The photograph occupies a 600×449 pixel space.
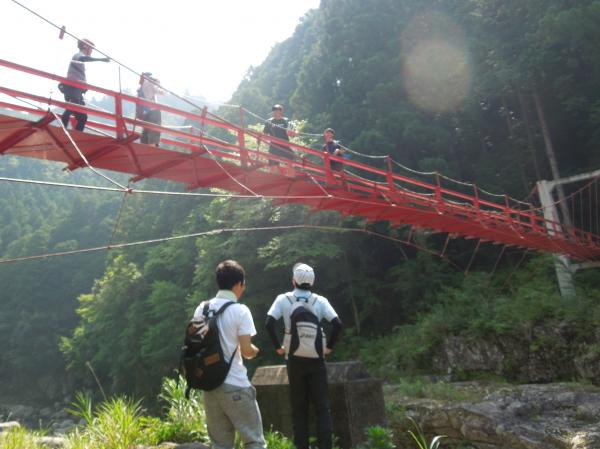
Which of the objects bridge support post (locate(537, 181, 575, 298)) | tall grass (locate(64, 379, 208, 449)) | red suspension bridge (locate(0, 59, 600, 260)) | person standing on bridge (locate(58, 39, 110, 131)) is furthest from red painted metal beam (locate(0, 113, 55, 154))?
bridge support post (locate(537, 181, 575, 298))

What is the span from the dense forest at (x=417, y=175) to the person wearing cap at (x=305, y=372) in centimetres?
897

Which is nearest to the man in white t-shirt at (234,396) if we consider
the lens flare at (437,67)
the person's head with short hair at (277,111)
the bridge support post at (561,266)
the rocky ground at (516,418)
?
the rocky ground at (516,418)

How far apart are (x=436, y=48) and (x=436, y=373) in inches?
479

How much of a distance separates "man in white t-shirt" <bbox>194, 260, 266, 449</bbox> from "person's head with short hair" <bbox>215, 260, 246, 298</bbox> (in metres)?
0.10

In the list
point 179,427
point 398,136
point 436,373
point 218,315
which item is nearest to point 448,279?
point 436,373

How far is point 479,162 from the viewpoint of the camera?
19.1 m

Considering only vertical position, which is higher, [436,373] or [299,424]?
[299,424]

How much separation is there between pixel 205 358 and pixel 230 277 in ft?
1.59

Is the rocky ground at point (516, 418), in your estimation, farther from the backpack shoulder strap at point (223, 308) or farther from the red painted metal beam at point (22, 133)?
the red painted metal beam at point (22, 133)

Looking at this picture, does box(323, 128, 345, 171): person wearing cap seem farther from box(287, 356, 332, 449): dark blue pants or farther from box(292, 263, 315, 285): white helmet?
box(287, 356, 332, 449): dark blue pants

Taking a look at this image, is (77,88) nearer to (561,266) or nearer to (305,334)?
(305,334)

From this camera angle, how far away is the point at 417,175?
1795cm

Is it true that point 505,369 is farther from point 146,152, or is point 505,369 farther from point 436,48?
point 436,48

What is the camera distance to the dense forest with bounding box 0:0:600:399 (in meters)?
14.2
